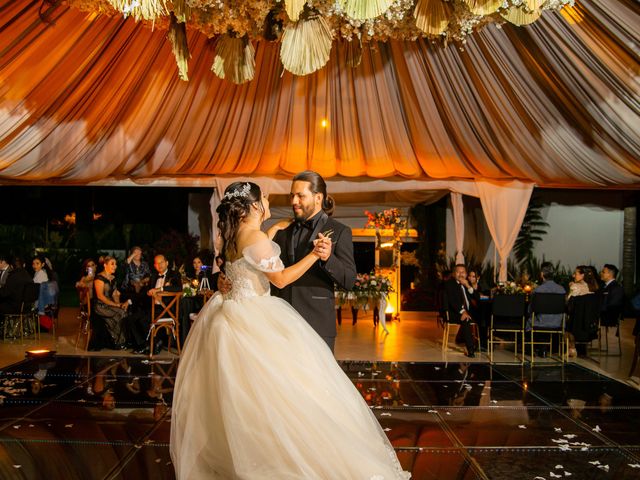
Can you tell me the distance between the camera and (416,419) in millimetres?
4980

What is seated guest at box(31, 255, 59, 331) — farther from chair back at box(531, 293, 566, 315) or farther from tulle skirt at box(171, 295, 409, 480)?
tulle skirt at box(171, 295, 409, 480)

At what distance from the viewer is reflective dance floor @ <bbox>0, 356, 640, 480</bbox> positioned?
3.88m

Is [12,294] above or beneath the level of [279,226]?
beneath

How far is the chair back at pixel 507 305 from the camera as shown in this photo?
25.4 feet

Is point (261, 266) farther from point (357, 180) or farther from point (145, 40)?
point (357, 180)

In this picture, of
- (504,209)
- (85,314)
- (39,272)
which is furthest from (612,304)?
(39,272)

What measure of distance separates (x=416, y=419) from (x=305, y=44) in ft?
9.97

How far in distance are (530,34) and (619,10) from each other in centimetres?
107

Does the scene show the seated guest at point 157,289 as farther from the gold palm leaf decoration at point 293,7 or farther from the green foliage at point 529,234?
the green foliage at point 529,234

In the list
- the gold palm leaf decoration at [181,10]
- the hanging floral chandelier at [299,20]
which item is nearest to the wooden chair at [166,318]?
the hanging floral chandelier at [299,20]

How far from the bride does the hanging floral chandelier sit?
6.86 ft

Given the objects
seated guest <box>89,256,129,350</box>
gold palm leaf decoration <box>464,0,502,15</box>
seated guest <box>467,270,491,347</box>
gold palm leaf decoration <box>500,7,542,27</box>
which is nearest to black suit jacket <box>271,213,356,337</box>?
gold palm leaf decoration <box>464,0,502,15</box>

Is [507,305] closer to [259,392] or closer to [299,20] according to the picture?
[299,20]

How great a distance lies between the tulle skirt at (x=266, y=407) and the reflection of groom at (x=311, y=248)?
0.88ft
